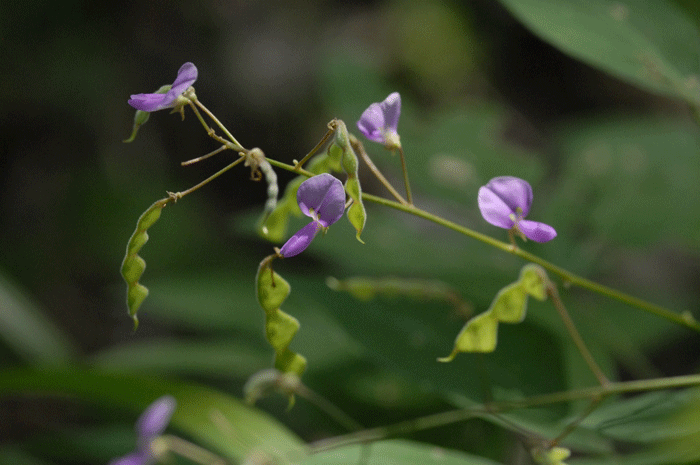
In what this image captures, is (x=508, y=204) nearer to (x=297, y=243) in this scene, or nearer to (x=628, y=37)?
(x=297, y=243)

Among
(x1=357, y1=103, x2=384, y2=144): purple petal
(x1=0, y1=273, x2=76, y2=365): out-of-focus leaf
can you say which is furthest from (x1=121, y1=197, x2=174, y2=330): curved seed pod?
(x1=0, y1=273, x2=76, y2=365): out-of-focus leaf

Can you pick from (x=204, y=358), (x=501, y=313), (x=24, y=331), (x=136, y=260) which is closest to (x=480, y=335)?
(x=501, y=313)

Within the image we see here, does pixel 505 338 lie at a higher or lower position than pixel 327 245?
lower

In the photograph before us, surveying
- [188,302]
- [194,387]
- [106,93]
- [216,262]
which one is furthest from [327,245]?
[106,93]

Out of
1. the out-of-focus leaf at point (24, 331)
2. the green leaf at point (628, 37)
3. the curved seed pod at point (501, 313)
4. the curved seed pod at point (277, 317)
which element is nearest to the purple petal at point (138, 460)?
the curved seed pod at point (277, 317)

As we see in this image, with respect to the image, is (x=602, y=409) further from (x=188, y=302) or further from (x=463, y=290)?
(x=188, y=302)

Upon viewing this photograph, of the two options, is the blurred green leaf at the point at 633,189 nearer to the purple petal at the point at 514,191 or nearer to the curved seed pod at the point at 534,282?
the curved seed pod at the point at 534,282

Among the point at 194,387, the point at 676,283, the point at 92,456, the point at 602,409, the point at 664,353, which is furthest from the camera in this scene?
the point at 676,283
